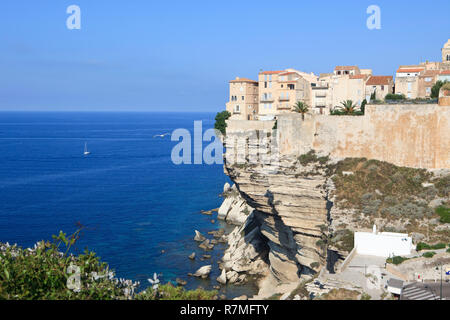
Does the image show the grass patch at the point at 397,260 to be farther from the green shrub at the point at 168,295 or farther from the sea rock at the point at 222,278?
the sea rock at the point at 222,278

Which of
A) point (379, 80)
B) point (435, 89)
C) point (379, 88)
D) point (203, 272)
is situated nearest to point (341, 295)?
point (203, 272)

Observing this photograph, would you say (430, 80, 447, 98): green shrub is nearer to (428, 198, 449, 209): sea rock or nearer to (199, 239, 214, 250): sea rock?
(428, 198, 449, 209): sea rock

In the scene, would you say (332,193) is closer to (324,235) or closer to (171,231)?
(324,235)

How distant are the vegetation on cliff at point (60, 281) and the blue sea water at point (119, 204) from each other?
18042 millimetres

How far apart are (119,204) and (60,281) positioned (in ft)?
138

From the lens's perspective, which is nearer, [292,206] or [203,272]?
[292,206]

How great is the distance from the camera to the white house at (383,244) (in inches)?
788

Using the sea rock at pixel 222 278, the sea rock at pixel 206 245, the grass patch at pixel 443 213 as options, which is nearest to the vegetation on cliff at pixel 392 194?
the grass patch at pixel 443 213

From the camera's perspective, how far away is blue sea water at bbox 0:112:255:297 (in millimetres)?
39500

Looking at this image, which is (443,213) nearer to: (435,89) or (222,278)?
(435,89)

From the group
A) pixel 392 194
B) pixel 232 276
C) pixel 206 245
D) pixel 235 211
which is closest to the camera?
pixel 392 194

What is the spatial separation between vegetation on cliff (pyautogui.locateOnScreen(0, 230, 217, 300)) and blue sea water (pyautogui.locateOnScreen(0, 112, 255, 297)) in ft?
59.2

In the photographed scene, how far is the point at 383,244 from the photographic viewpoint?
20438 mm
